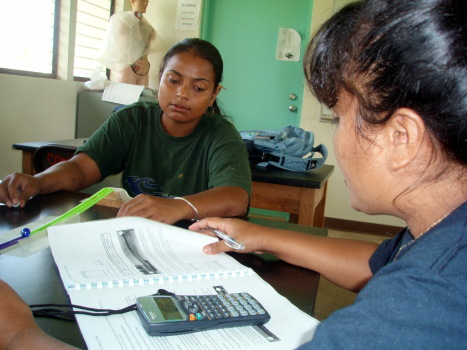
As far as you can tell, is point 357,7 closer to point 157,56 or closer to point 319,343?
point 319,343

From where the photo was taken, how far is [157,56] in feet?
12.5

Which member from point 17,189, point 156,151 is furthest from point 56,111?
point 17,189

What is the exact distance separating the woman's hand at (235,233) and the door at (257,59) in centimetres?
287

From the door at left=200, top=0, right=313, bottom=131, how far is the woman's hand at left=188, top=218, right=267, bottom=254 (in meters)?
2.87

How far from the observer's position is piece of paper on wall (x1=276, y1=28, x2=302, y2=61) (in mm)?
3596

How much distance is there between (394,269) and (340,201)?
3296 millimetres

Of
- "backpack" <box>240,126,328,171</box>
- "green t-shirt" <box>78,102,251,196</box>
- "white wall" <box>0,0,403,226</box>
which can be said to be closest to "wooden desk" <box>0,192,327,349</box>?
"green t-shirt" <box>78,102,251,196</box>

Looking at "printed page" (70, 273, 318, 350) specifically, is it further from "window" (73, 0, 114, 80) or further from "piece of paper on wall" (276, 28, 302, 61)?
"piece of paper on wall" (276, 28, 302, 61)

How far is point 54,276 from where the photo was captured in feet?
2.03

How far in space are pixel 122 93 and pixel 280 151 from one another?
1.46 m

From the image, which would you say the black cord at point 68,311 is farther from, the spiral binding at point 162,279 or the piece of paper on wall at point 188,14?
the piece of paper on wall at point 188,14

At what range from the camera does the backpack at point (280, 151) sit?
1.97 meters

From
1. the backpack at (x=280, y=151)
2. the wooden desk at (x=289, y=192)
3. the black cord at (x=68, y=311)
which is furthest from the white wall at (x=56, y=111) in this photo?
the black cord at (x=68, y=311)

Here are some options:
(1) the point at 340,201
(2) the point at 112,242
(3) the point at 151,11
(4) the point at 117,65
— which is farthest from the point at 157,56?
(2) the point at 112,242
